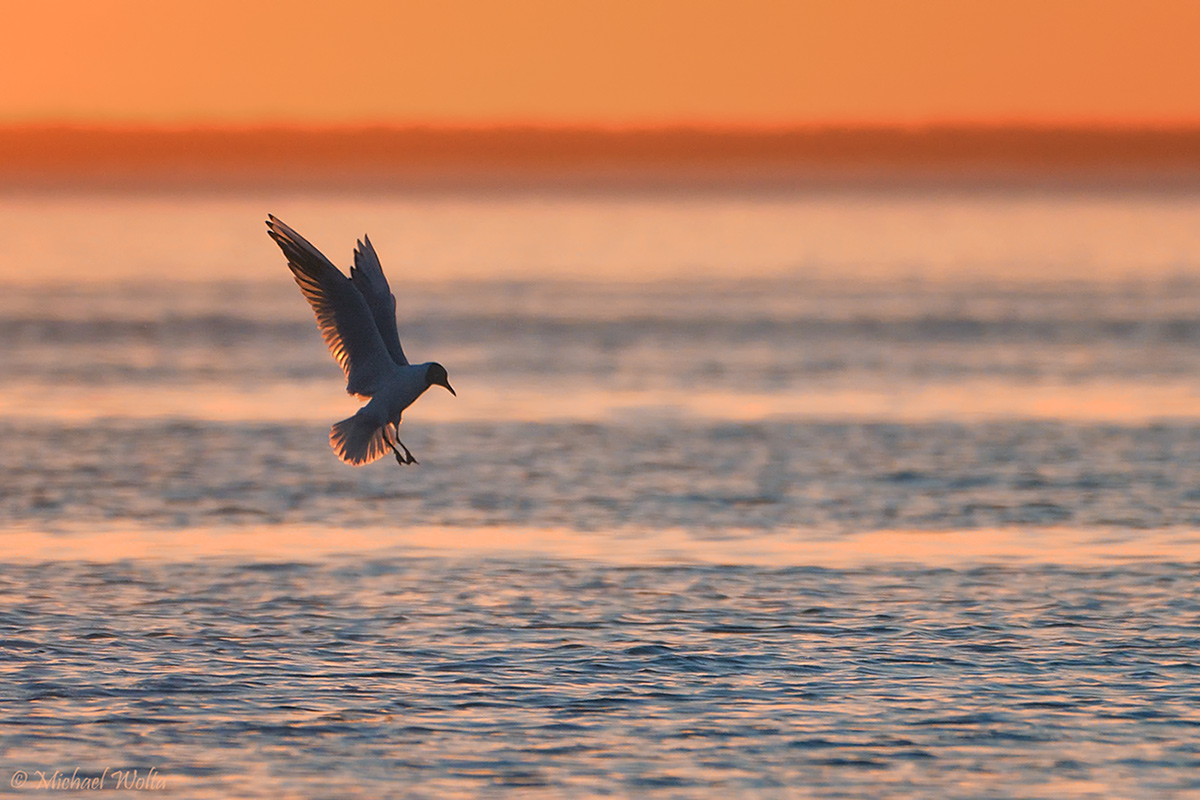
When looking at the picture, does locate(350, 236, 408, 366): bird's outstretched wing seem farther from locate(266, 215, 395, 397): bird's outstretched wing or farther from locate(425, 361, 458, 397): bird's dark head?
locate(425, 361, 458, 397): bird's dark head

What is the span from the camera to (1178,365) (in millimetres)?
37188

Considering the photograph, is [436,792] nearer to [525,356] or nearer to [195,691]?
[195,691]

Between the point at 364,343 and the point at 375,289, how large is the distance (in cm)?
45

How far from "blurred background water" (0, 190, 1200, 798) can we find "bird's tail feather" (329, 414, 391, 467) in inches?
59.9

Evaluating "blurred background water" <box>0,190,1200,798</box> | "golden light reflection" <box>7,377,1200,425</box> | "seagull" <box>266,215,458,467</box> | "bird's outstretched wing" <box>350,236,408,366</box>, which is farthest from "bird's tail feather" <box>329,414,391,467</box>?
"golden light reflection" <box>7,377,1200,425</box>

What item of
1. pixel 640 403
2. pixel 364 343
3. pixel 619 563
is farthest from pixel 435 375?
pixel 640 403

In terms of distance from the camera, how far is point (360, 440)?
15.9 meters

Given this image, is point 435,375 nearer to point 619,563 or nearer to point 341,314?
point 341,314

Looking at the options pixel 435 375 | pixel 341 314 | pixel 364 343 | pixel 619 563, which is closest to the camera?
pixel 435 375

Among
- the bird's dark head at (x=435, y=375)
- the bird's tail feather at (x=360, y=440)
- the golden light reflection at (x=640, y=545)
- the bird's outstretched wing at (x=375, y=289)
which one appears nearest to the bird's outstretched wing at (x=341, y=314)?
the bird's outstretched wing at (x=375, y=289)

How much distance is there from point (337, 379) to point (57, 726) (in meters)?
22.5

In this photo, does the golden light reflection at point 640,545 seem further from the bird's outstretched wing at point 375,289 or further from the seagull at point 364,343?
the bird's outstretched wing at point 375,289

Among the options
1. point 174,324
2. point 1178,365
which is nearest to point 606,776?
point 1178,365

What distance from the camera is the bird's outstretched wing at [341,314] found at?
15430 mm
